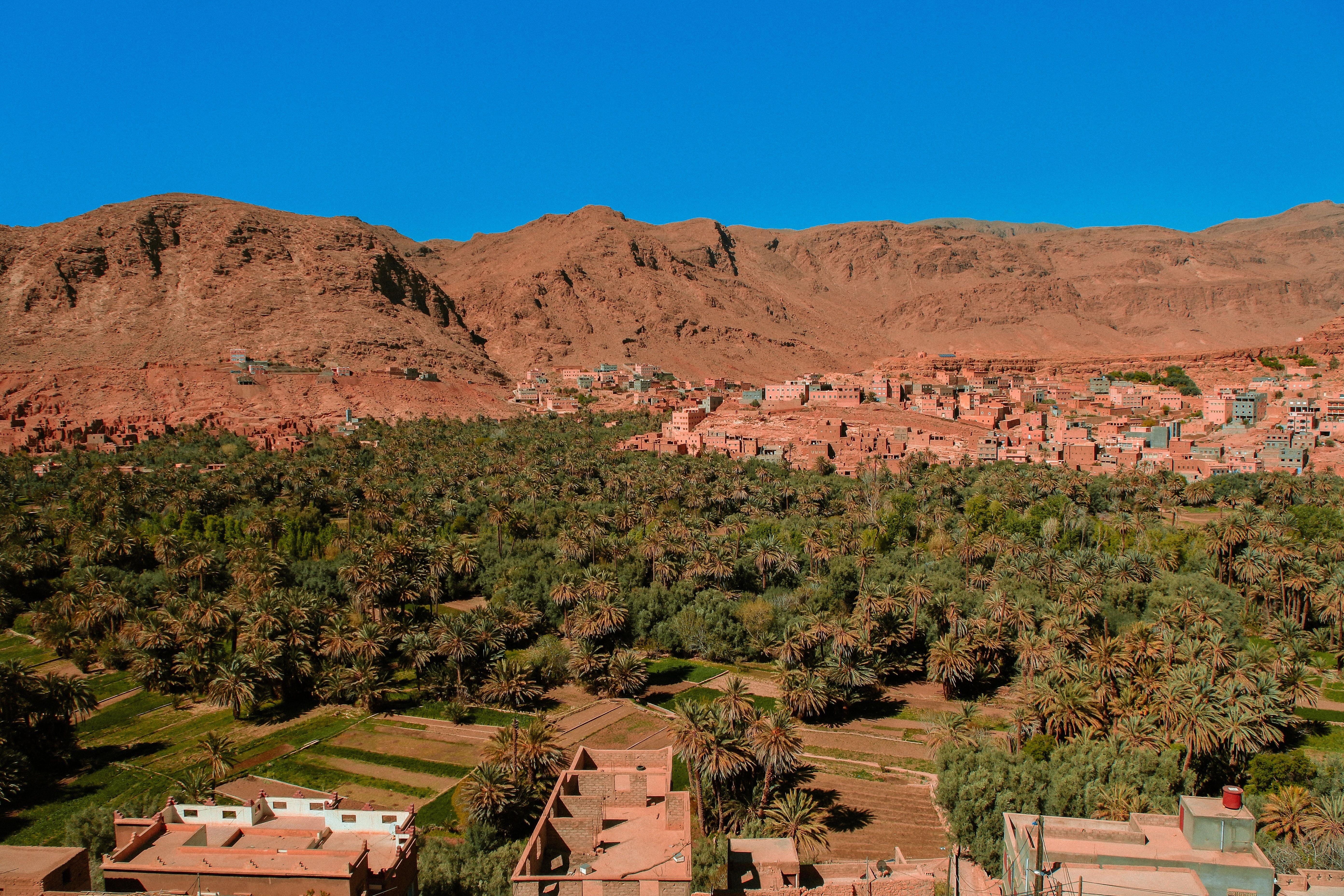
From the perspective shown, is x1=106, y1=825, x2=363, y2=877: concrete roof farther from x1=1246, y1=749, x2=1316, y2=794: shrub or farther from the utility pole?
x1=1246, y1=749, x2=1316, y2=794: shrub

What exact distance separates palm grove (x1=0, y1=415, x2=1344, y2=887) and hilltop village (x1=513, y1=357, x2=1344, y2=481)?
8.08 meters

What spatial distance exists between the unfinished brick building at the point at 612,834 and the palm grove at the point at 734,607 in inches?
188

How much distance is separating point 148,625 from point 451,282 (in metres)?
144

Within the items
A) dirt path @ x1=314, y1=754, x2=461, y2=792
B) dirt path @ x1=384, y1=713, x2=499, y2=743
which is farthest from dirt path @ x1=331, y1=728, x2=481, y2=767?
dirt path @ x1=314, y1=754, x2=461, y2=792

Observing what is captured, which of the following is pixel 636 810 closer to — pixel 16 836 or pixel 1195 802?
pixel 1195 802

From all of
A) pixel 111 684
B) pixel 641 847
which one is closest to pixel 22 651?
pixel 111 684

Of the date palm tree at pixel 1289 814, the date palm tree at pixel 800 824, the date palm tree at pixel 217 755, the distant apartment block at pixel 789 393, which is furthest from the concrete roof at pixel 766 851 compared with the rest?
the distant apartment block at pixel 789 393

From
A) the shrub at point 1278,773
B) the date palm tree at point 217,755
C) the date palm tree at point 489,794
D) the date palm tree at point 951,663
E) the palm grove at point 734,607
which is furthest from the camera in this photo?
the date palm tree at point 951,663

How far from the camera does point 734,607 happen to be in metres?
Result: 37.9

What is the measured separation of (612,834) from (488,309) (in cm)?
14117

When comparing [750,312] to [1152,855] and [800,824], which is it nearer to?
[800,824]

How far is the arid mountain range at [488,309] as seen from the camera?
106500mm

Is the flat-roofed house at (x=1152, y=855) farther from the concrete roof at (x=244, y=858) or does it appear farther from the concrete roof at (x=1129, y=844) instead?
the concrete roof at (x=244, y=858)

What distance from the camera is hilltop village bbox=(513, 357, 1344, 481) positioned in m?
71.7
